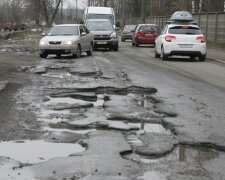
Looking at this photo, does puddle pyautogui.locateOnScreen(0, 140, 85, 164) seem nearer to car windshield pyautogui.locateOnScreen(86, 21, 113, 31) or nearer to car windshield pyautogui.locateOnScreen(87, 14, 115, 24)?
car windshield pyautogui.locateOnScreen(86, 21, 113, 31)

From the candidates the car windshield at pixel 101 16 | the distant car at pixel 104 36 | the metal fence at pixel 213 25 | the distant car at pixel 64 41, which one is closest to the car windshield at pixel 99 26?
the distant car at pixel 104 36

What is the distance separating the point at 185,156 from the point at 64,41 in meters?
16.7

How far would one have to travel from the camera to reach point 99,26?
2995 cm

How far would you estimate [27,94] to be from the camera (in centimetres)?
1122

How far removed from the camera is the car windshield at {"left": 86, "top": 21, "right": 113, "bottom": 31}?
2973 centimetres

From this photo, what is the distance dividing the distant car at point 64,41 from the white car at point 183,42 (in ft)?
12.1

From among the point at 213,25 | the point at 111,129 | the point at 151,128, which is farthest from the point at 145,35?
the point at 111,129

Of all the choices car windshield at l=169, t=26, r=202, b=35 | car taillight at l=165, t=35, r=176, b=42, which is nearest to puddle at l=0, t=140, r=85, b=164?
car taillight at l=165, t=35, r=176, b=42

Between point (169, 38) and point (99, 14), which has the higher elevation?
point (99, 14)

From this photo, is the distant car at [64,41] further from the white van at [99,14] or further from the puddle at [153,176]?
the puddle at [153,176]

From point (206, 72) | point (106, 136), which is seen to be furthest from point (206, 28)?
point (106, 136)

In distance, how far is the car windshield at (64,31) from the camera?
23619mm

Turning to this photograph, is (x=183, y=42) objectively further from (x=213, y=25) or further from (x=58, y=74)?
(x=213, y=25)

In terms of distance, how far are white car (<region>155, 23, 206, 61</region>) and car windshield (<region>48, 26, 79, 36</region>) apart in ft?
13.5
